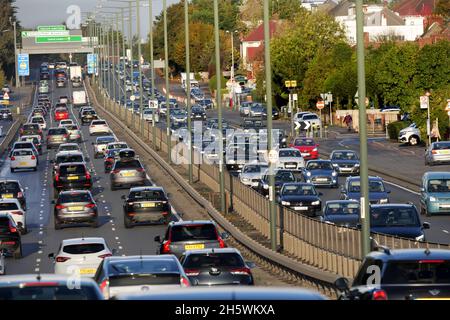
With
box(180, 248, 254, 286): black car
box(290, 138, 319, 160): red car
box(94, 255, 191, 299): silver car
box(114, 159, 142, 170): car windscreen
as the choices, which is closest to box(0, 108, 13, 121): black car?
box(290, 138, 319, 160): red car

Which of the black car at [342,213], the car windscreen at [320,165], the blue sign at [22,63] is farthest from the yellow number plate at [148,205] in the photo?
the blue sign at [22,63]

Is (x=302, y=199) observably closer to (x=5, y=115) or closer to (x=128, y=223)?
(x=128, y=223)

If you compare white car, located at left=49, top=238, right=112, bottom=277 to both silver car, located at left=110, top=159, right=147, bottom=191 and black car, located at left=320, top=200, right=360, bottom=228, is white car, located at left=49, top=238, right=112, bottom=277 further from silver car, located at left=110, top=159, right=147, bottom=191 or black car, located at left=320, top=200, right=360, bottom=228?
silver car, located at left=110, top=159, right=147, bottom=191

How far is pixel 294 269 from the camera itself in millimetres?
29750

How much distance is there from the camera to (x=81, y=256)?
29359 millimetres

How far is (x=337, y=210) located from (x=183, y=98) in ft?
388

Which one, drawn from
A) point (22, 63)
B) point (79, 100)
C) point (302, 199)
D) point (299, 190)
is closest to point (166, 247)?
point (302, 199)

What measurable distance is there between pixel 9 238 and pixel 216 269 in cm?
1420

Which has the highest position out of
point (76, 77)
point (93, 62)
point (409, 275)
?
point (93, 62)

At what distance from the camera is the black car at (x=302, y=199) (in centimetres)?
4609

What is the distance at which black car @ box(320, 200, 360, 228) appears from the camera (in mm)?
37906

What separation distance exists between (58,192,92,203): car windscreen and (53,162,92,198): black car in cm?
981

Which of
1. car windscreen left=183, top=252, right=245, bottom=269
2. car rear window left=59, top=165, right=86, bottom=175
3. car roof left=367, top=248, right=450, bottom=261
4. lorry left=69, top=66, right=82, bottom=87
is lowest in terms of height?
car rear window left=59, top=165, right=86, bottom=175
